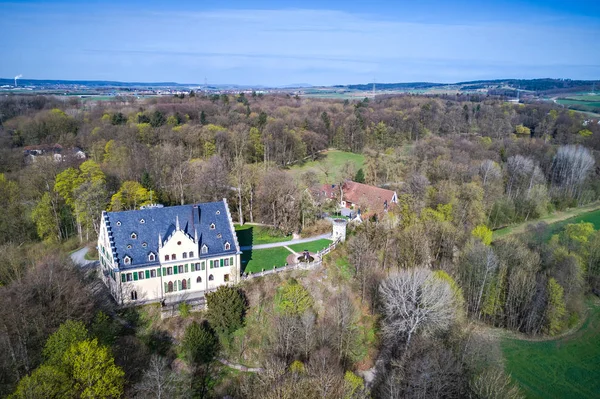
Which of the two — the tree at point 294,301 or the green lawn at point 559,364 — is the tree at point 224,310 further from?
the green lawn at point 559,364

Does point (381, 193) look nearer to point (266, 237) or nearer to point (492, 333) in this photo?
point (266, 237)

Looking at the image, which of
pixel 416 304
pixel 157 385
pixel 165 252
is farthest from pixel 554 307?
pixel 165 252

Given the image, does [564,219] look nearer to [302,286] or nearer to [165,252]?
[302,286]

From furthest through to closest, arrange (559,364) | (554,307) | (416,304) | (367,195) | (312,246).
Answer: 1. (367,195)
2. (312,246)
3. (554,307)
4. (559,364)
5. (416,304)

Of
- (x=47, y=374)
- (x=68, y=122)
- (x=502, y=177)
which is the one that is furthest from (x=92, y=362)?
(x=68, y=122)

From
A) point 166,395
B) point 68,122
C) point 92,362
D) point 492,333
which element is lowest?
point 492,333

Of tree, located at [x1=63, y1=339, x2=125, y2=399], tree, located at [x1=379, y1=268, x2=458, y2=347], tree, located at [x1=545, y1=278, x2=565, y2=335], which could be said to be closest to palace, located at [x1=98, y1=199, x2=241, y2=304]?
tree, located at [x1=63, y1=339, x2=125, y2=399]
